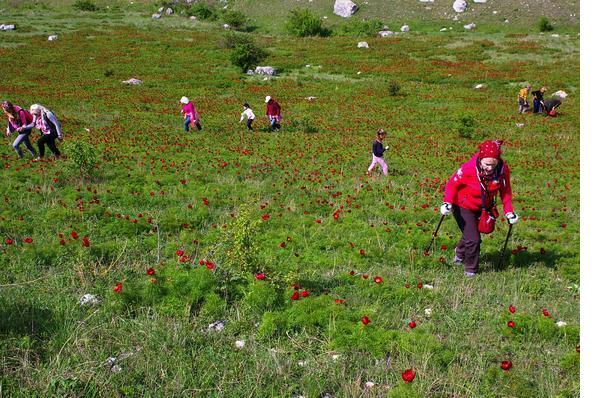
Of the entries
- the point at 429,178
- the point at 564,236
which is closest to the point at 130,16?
the point at 429,178

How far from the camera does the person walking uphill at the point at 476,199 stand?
731 centimetres

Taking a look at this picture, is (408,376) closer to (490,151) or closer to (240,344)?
(240,344)

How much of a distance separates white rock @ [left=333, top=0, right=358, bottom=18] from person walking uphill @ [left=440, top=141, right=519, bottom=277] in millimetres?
67172

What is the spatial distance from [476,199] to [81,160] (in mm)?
9759

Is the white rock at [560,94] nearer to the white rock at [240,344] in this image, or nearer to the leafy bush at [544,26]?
the leafy bush at [544,26]

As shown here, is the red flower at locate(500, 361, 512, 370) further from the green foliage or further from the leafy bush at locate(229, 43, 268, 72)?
the leafy bush at locate(229, 43, 268, 72)

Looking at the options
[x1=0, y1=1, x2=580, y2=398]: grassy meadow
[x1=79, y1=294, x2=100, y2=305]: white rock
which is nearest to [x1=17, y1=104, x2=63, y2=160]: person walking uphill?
[x1=0, y1=1, x2=580, y2=398]: grassy meadow

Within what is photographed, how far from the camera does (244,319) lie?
5516 millimetres

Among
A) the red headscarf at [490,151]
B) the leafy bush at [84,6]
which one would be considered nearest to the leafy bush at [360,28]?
the leafy bush at [84,6]

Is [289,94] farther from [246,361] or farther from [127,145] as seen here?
[246,361]

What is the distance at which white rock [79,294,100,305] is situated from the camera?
5697 millimetres

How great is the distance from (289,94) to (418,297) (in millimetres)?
27713

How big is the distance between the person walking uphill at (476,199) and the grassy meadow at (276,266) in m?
0.55

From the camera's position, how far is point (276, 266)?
741 cm
